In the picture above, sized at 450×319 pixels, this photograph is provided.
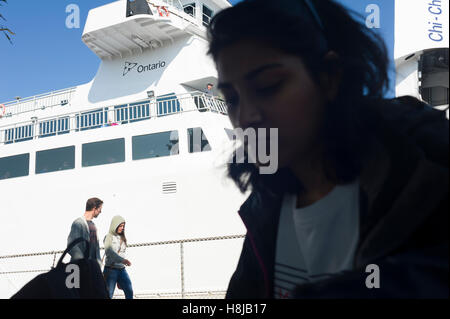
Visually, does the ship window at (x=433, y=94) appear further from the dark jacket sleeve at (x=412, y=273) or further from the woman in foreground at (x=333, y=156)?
the dark jacket sleeve at (x=412, y=273)

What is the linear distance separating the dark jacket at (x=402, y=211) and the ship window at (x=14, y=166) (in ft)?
39.5

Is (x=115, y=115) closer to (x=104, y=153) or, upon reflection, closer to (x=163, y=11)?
(x=104, y=153)

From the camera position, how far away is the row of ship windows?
31.6ft

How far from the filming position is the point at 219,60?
2.52ft

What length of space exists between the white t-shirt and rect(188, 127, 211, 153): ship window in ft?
28.5

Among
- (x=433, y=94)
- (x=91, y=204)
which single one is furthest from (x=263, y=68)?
(x=433, y=94)

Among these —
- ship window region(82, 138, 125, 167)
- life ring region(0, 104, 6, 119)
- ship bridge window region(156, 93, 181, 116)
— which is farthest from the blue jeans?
life ring region(0, 104, 6, 119)

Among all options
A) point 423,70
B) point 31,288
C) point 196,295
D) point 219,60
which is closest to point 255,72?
point 219,60

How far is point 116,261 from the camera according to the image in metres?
5.34

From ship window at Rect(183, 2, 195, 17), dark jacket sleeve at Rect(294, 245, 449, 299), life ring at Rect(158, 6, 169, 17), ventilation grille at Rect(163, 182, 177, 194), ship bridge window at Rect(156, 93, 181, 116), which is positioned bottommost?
dark jacket sleeve at Rect(294, 245, 449, 299)

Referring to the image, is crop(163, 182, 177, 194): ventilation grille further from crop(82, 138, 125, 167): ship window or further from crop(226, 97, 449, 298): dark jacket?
crop(226, 97, 449, 298): dark jacket

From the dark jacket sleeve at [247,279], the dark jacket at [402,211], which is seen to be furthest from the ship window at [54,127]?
the dark jacket at [402,211]

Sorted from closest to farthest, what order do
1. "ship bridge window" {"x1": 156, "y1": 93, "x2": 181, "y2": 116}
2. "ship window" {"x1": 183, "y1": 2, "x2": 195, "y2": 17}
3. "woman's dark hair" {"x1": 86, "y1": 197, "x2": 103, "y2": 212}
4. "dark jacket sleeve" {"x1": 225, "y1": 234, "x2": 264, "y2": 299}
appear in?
"dark jacket sleeve" {"x1": 225, "y1": 234, "x2": 264, "y2": 299} → "woman's dark hair" {"x1": 86, "y1": 197, "x2": 103, "y2": 212} → "ship bridge window" {"x1": 156, "y1": 93, "x2": 181, "y2": 116} → "ship window" {"x1": 183, "y1": 2, "x2": 195, "y2": 17}

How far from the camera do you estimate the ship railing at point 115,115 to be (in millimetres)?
10062
